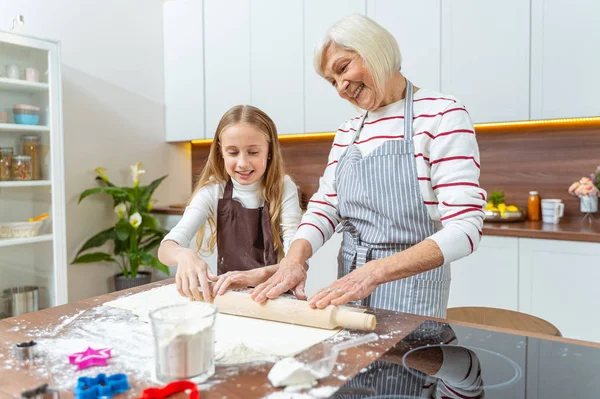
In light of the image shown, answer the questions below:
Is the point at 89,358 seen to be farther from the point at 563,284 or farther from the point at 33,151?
the point at 33,151

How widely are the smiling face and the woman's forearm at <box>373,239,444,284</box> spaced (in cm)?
42

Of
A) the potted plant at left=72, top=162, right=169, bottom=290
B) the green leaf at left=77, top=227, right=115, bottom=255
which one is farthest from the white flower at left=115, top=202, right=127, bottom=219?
the green leaf at left=77, top=227, right=115, bottom=255

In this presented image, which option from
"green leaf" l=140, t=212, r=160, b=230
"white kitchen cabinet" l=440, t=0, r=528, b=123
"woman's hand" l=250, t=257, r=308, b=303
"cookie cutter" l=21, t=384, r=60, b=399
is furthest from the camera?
"green leaf" l=140, t=212, r=160, b=230

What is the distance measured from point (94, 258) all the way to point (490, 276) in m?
2.32

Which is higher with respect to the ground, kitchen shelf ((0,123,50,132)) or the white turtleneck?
kitchen shelf ((0,123,50,132))

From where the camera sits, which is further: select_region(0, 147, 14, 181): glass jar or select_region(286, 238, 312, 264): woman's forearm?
select_region(0, 147, 14, 181): glass jar

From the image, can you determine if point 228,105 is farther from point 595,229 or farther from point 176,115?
point 595,229

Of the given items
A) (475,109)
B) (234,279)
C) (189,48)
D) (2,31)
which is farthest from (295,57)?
(234,279)

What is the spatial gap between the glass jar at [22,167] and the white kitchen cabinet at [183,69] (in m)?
1.18

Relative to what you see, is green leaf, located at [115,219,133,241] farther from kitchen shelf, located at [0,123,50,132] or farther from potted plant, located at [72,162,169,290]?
kitchen shelf, located at [0,123,50,132]

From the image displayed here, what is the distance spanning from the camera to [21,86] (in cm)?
263

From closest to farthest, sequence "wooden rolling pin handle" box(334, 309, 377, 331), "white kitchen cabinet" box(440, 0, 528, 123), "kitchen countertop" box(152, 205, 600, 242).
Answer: "wooden rolling pin handle" box(334, 309, 377, 331) → "kitchen countertop" box(152, 205, 600, 242) → "white kitchen cabinet" box(440, 0, 528, 123)

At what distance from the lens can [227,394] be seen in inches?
26.5

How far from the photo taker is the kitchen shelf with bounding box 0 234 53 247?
2.56 metres
